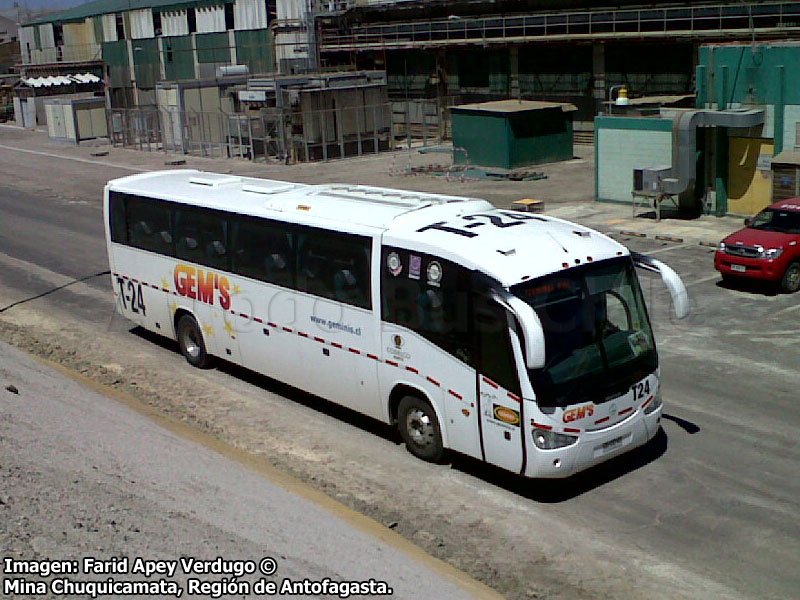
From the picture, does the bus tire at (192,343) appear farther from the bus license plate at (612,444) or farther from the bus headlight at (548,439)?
the bus license plate at (612,444)

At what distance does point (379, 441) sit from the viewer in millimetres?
13094

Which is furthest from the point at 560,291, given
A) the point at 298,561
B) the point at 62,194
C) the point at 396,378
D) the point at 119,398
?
the point at 62,194

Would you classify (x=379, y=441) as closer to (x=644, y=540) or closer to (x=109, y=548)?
(x=644, y=540)

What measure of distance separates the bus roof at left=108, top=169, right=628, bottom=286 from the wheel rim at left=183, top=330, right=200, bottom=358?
89.4 inches

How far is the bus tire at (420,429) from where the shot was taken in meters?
12.0

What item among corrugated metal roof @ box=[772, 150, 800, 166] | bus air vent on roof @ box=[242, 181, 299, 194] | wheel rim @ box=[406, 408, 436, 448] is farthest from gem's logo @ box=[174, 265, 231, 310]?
corrugated metal roof @ box=[772, 150, 800, 166]

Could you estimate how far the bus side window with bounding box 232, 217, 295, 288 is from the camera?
45.8 ft

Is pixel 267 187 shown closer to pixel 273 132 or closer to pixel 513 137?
pixel 513 137

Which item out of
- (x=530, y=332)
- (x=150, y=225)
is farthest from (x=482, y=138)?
(x=530, y=332)

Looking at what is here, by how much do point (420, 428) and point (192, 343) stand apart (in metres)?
5.80

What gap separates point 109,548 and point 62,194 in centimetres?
3450

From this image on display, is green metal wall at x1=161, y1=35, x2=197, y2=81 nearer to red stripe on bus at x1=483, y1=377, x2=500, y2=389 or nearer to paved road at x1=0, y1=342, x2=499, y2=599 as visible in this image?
paved road at x1=0, y1=342, x2=499, y2=599

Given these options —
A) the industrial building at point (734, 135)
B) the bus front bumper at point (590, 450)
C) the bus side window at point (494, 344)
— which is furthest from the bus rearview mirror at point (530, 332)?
the industrial building at point (734, 135)

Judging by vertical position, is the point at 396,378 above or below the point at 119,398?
above
